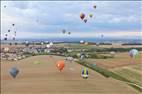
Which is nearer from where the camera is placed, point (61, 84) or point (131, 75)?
point (61, 84)

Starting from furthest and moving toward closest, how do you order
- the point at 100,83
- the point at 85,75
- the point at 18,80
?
1. the point at 85,75
2. the point at 18,80
3. the point at 100,83

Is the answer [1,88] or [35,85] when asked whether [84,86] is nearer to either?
[35,85]

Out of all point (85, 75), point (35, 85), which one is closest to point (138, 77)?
point (85, 75)

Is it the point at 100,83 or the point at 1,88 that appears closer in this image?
the point at 1,88

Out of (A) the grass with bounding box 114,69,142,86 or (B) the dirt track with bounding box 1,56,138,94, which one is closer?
(B) the dirt track with bounding box 1,56,138,94

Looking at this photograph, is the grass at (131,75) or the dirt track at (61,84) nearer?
the dirt track at (61,84)

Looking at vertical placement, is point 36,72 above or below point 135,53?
below

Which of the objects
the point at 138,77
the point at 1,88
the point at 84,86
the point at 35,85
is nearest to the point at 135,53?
the point at 138,77

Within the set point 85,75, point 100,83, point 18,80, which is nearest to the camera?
point 100,83

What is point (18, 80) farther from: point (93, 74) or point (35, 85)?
point (93, 74)
